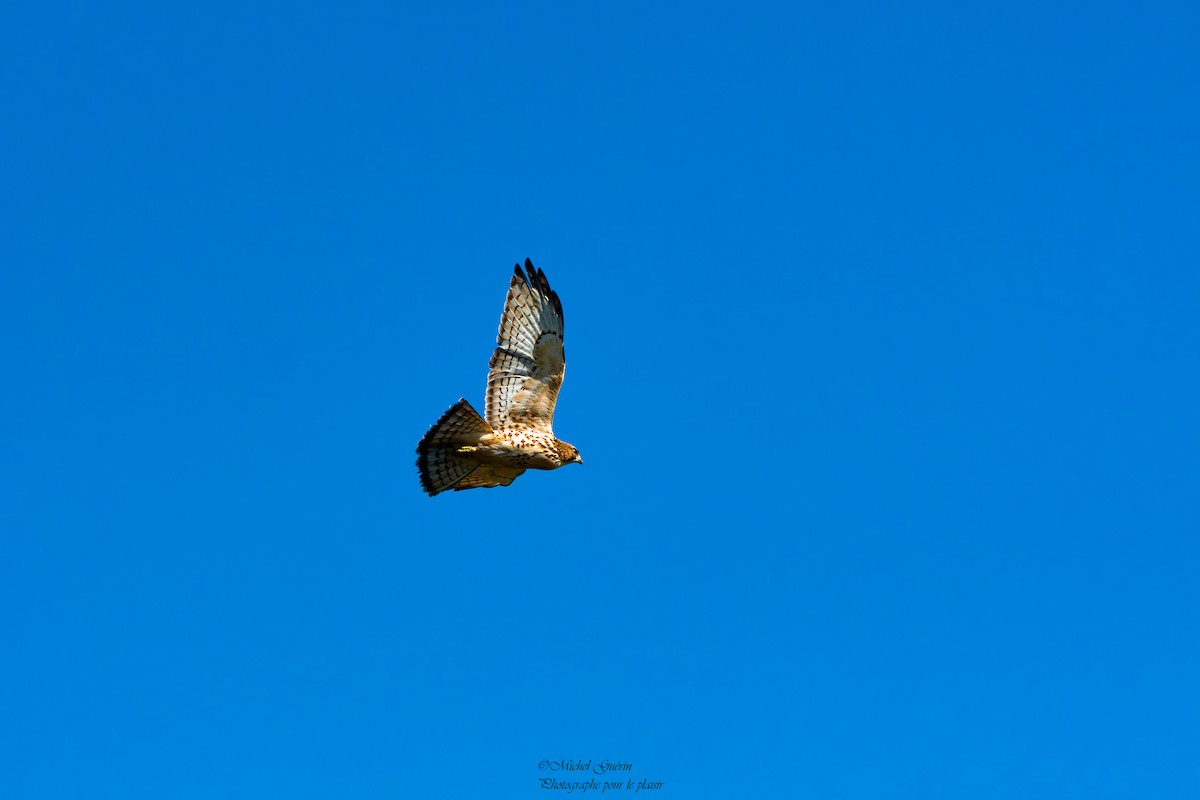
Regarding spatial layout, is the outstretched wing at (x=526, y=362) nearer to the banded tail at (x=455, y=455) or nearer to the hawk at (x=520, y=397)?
the hawk at (x=520, y=397)

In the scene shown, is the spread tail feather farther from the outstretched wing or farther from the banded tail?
the outstretched wing

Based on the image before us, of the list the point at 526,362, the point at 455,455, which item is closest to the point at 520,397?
the point at 526,362

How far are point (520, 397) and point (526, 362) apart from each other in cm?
40

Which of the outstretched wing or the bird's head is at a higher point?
the outstretched wing

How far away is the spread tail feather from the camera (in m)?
12.6

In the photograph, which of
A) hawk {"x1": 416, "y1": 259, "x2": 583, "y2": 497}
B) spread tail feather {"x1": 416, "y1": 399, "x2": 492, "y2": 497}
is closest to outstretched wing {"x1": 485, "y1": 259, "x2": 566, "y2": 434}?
hawk {"x1": 416, "y1": 259, "x2": 583, "y2": 497}

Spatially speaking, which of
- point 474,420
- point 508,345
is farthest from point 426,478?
point 508,345

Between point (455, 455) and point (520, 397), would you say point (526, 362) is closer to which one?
point (520, 397)

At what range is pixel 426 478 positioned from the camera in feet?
42.5

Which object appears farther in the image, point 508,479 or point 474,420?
point 508,479

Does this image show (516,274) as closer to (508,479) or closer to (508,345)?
(508,345)

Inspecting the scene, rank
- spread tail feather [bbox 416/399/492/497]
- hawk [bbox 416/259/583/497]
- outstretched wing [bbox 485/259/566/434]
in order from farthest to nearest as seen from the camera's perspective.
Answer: outstretched wing [bbox 485/259/566/434] < hawk [bbox 416/259/583/497] < spread tail feather [bbox 416/399/492/497]

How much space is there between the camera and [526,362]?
1332 centimetres

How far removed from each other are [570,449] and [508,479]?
33.2 inches
